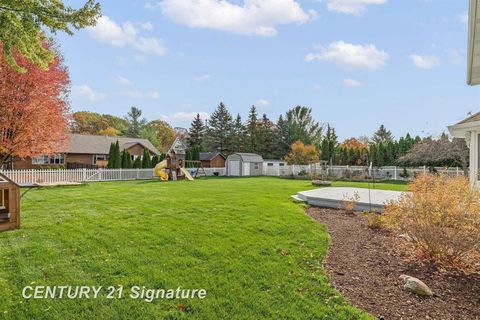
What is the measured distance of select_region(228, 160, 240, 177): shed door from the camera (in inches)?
1102

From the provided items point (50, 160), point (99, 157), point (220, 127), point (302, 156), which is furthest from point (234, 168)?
point (220, 127)

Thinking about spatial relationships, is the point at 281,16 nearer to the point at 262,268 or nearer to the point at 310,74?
the point at 310,74

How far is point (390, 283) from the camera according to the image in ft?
12.4

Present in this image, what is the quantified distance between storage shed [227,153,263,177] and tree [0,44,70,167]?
52.7 feet

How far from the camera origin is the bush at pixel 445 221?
420 centimetres

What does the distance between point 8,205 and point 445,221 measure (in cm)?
670

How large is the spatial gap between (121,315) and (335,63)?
624 inches

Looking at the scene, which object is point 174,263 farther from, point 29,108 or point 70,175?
point 70,175

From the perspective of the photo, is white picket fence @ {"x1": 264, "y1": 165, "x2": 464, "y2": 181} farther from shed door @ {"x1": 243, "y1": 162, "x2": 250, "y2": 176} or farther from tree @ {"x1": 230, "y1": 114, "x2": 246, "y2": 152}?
tree @ {"x1": 230, "y1": 114, "x2": 246, "y2": 152}

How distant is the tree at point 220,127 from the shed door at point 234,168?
54.8 ft

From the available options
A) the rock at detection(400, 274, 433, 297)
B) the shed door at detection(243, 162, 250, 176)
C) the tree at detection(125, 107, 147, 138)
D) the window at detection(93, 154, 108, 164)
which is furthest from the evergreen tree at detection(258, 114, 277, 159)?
the rock at detection(400, 274, 433, 297)

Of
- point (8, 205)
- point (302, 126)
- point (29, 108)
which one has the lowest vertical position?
point (8, 205)

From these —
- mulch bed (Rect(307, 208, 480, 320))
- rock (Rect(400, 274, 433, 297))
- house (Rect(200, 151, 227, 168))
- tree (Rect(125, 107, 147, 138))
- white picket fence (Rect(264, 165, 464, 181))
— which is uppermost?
tree (Rect(125, 107, 147, 138))

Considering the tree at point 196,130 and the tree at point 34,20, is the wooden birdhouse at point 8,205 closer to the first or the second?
the tree at point 34,20
